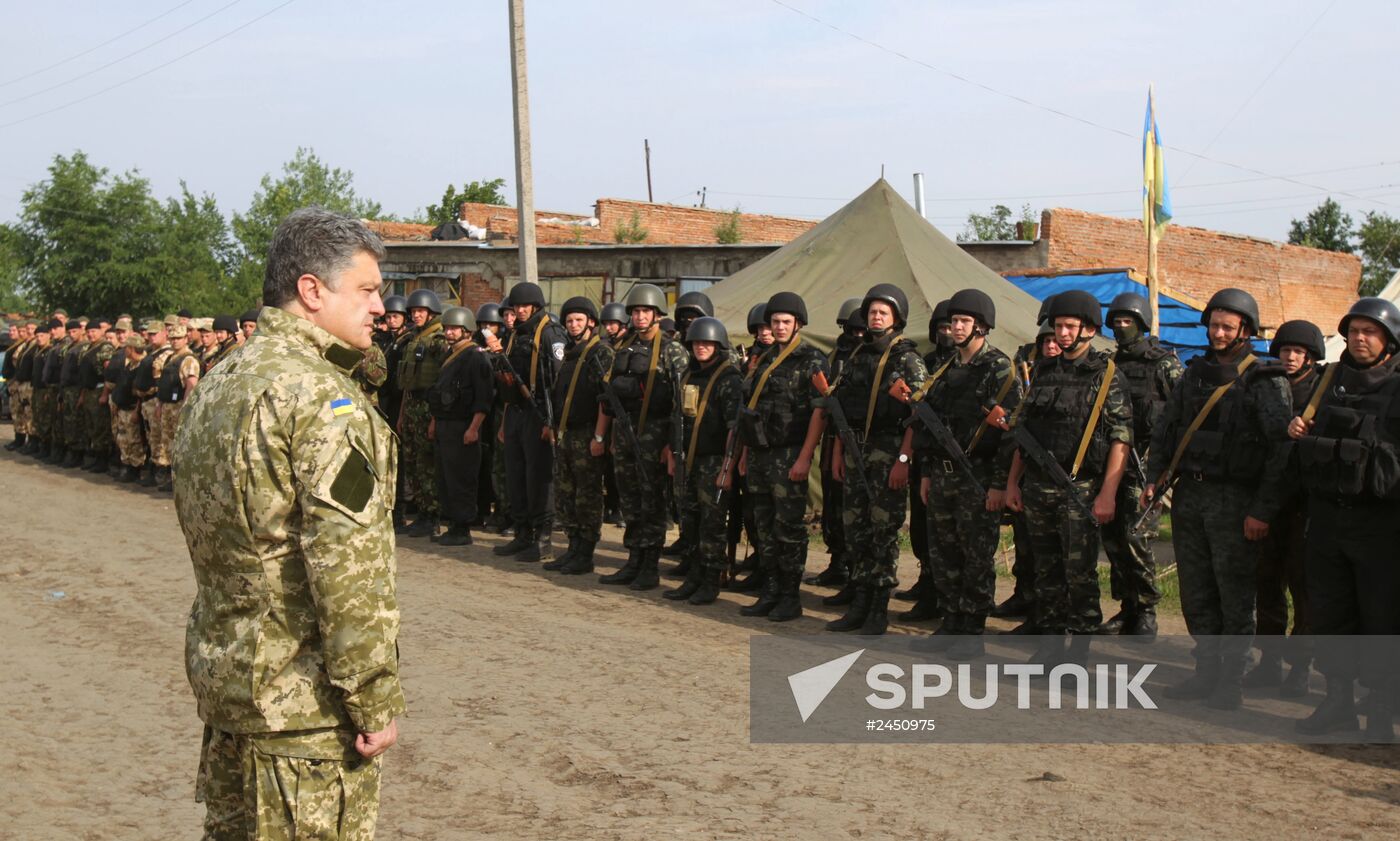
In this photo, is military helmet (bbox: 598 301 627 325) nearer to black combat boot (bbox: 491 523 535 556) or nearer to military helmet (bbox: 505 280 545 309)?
military helmet (bbox: 505 280 545 309)

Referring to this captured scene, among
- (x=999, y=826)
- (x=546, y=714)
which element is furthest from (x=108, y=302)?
(x=999, y=826)

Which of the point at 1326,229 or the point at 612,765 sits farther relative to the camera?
the point at 1326,229

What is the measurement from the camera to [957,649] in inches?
297

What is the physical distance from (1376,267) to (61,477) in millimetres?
37277

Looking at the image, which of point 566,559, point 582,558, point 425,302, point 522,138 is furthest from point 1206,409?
point 522,138

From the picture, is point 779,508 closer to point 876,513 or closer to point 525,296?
point 876,513

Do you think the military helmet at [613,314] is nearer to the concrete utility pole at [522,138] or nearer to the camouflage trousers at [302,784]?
the concrete utility pole at [522,138]

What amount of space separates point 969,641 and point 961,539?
62 cm

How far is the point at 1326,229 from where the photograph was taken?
45.6m

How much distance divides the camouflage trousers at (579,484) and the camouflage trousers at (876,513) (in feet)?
7.93

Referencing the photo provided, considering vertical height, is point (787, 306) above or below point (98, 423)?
above

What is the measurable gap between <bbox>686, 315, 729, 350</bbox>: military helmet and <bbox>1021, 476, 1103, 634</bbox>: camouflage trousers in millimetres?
2668

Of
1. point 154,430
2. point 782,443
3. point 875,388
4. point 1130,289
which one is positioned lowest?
point 154,430

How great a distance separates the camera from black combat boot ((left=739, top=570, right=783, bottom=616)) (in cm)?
875
